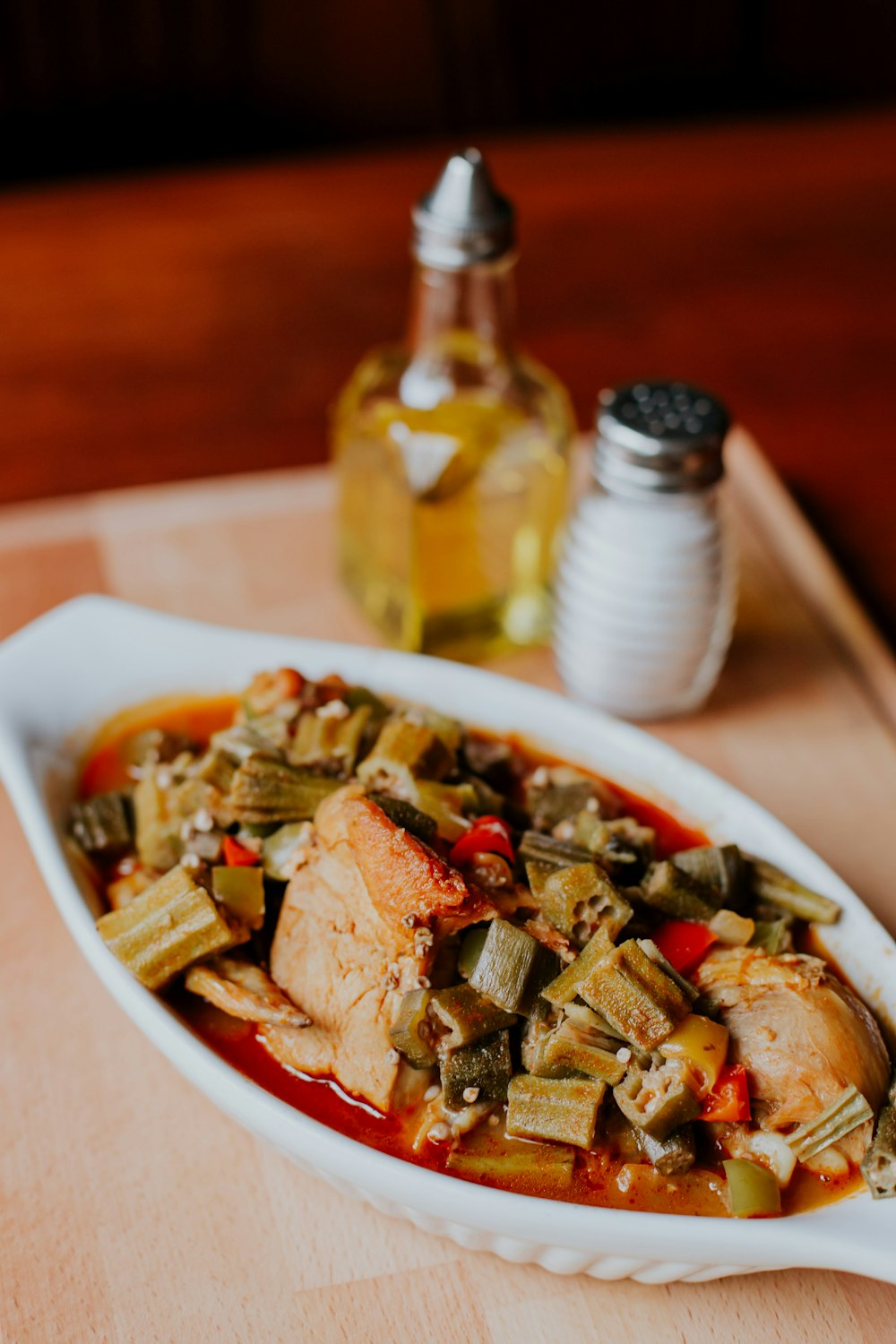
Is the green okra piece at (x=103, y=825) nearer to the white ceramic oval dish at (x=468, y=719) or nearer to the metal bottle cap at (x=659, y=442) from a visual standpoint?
the white ceramic oval dish at (x=468, y=719)

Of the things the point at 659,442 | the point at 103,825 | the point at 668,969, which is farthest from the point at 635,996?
the point at 659,442

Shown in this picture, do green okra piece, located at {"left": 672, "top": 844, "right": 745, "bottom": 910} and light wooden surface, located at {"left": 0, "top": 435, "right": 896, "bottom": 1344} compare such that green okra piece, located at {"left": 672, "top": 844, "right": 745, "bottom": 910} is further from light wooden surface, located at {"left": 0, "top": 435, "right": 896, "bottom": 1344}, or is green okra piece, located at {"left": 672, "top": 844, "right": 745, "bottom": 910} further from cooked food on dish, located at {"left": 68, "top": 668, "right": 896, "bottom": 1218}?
light wooden surface, located at {"left": 0, "top": 435, "right": 896, "bottom": 1344}

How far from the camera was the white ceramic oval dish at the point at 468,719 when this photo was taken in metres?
1.47

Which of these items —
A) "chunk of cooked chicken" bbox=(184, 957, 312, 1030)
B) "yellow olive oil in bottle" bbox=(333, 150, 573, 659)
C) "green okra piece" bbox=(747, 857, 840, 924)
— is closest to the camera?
"chunk of cooked chicken" bbox=(184, 957, 312, 1030)

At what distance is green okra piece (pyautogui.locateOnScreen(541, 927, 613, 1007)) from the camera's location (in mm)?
1666

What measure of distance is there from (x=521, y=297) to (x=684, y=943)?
2.15 metres

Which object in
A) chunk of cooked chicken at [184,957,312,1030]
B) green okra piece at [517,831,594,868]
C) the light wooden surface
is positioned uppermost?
green okra piece at [517,831,594,868]

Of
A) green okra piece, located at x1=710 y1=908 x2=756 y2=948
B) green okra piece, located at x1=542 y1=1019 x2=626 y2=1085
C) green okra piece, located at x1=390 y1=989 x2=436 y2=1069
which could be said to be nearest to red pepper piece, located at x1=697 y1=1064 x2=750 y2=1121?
green okra piece, located at x1=542 y1=1019 x2=626 y2=1085

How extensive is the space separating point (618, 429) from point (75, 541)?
1.13 meters

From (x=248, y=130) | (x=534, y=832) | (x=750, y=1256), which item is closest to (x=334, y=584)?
(x=534, y=832)

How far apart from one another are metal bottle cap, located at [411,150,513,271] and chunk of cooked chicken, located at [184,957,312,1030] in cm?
119

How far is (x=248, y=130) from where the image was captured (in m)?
4.63

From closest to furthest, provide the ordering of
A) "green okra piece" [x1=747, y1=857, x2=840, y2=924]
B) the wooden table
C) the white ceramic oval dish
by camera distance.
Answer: the white ceramic oval dish → "green okra piece" [x1=747, y1=857, x2=840, y2=924] → the wooden table

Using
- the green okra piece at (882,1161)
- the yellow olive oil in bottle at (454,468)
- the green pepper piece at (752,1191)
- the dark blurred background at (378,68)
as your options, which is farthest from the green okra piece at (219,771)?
Answer: the dark blurred background at (378,68)
